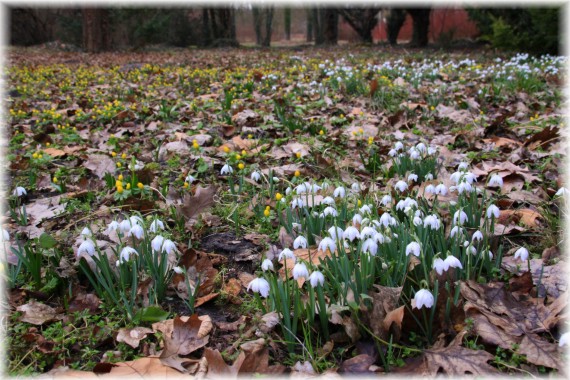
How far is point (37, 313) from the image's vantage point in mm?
1856

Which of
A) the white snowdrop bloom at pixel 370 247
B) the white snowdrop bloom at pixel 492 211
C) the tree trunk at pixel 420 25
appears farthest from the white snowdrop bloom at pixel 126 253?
the tree trunk at pixel 420 25

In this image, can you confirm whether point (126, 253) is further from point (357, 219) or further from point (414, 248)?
point (414, 248)

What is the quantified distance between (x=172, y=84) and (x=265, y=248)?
17.6 ft

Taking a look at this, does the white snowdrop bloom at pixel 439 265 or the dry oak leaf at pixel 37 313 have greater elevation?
the white snowdrop bloom at pixel 439 265

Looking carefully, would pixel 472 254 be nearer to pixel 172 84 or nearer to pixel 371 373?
pixel 371 373

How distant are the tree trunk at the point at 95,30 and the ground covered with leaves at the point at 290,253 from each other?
34.6 ft

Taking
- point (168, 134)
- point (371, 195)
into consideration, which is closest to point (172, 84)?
point (168, 134)

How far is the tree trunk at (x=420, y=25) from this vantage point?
56.2 feet

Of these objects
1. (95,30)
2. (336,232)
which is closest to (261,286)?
(336,232)

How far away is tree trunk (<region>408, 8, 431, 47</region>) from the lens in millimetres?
17141

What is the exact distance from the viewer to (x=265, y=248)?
93.1 inches

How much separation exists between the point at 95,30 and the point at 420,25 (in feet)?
36.7

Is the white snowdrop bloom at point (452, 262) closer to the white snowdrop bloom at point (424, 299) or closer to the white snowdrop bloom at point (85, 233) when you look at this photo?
the white snowdrop bloom at point (424, 299)

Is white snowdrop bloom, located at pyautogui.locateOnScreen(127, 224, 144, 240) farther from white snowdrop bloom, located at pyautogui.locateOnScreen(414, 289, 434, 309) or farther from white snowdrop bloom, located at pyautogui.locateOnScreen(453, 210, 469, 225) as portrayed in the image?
white snowdrop bloom, located at pyautogui.locateOnScreen(453, 210, 469, 225)
